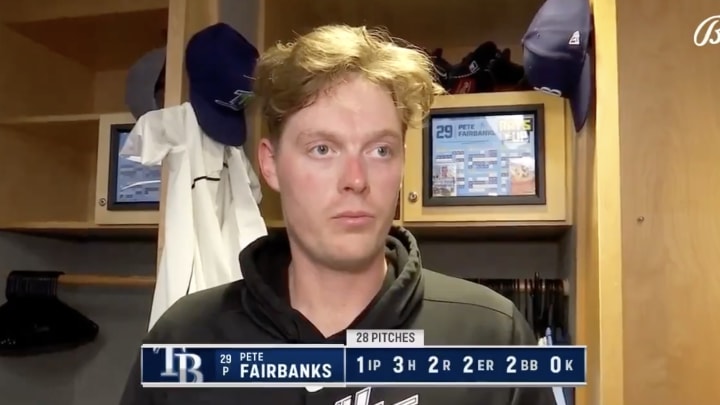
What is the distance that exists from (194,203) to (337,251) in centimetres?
65

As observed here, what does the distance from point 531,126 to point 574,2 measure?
0.86 feet

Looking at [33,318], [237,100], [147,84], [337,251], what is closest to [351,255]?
[337,251]

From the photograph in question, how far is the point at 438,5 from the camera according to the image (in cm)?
146

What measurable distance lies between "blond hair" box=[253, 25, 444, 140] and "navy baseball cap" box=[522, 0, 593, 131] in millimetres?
368

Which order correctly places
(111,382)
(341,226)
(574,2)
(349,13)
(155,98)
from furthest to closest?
(111,382)
(349,13)
(155,98)
(574,2)
(341,226)

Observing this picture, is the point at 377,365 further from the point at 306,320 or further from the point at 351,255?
the point at 306,320

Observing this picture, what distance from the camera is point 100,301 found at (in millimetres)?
1798

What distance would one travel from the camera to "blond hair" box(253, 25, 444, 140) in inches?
27.3

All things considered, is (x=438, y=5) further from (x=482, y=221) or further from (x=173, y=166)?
(x=173, y=166)

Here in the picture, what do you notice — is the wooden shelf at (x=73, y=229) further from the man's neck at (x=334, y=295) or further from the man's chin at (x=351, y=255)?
the man's chin at (x=351, y=255)

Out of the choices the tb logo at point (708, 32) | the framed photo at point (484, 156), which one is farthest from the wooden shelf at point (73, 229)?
the tb logo at point (708, 32)

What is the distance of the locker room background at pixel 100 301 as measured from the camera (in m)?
1.59

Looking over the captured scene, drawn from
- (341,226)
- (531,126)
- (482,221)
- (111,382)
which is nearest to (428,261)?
(482,221)

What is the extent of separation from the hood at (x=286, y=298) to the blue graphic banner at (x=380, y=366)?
22 cm
